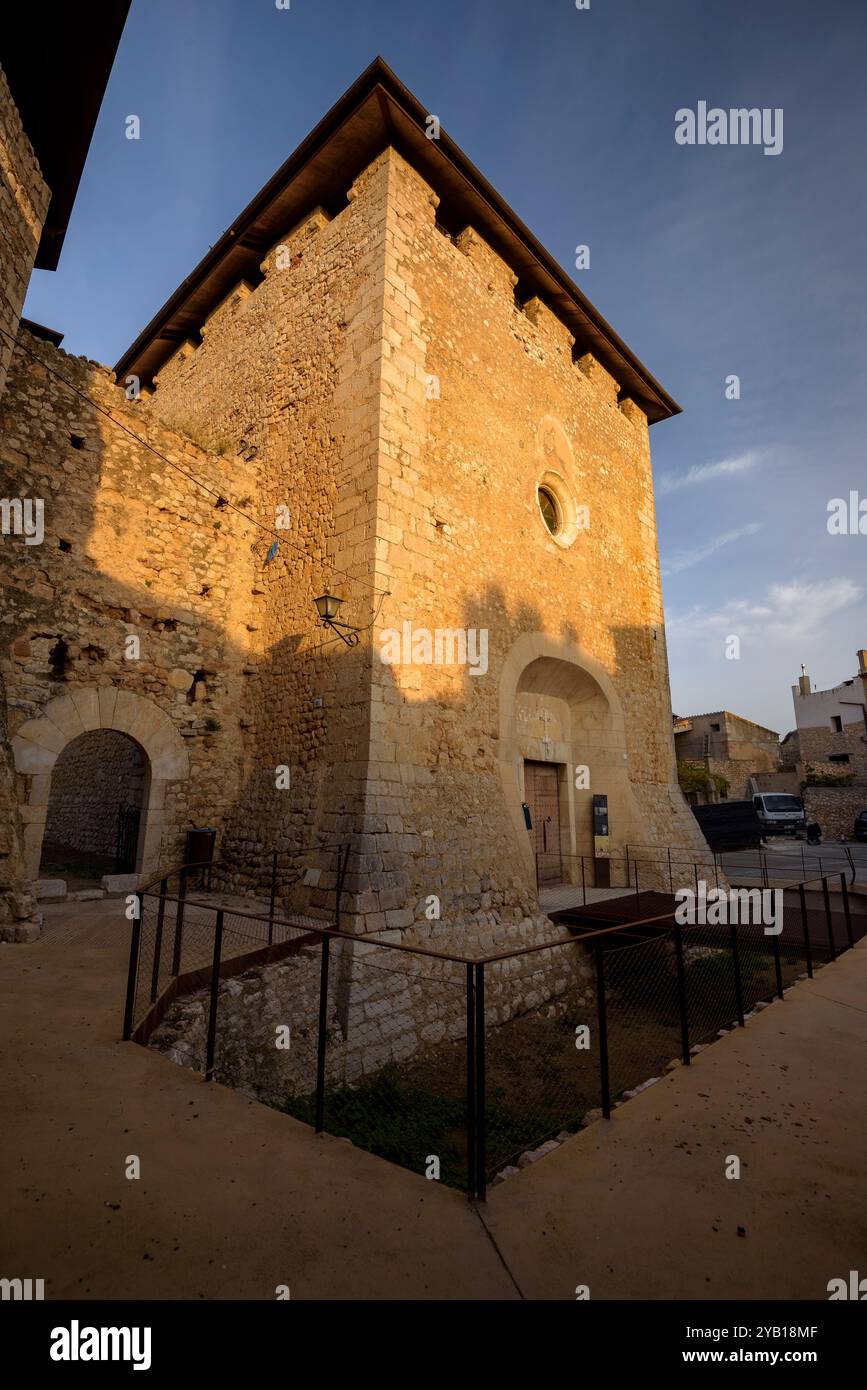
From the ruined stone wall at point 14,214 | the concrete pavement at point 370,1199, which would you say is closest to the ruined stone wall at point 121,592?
the ruined stone wall at point 14,214

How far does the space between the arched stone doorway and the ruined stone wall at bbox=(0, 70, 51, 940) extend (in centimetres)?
375

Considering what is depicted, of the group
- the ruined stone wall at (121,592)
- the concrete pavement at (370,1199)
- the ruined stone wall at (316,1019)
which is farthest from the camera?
the ruined stone wall at (121,592)

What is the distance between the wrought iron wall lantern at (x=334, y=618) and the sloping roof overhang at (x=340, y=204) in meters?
6.41

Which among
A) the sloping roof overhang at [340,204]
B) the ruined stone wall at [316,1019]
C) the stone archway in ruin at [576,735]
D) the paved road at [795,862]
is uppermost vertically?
the sloping roof overhang at [340,204]

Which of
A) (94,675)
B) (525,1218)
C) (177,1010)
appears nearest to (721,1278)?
(525,1218)

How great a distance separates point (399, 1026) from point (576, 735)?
22.5 ft

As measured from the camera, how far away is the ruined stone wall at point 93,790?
34.4 ft

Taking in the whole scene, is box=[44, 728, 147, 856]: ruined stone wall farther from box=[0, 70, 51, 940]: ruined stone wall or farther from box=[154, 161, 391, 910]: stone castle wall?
box=[0, 70, 51, 940]: ruined stone wall

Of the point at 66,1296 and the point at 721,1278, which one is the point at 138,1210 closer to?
the point at 66,1296

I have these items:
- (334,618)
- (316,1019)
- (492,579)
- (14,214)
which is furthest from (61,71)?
(316,1019)

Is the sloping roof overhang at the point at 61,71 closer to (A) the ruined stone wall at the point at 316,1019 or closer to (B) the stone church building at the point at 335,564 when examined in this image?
(B) the stone church building at the point at 335,564

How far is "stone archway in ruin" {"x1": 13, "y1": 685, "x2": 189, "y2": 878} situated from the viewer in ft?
21.2

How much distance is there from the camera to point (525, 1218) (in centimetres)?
245

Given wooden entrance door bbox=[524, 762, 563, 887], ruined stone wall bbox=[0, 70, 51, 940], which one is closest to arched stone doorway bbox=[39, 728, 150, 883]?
ruined stone wall bbox=[0, 70, 51, 940]
